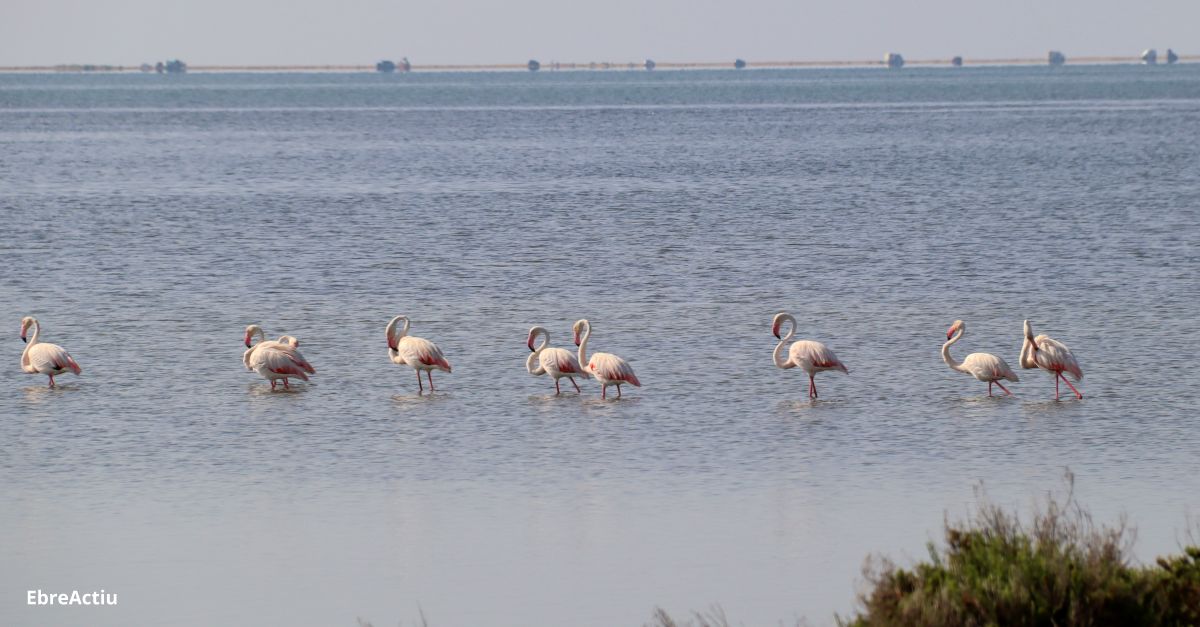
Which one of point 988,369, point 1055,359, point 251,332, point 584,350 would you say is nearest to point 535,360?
point 584,350

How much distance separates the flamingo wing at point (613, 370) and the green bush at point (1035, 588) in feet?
32.2

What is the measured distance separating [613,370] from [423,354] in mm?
2289

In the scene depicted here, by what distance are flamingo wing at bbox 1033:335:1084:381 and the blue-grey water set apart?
1.22ft

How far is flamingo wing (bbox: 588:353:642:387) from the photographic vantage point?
19594mm

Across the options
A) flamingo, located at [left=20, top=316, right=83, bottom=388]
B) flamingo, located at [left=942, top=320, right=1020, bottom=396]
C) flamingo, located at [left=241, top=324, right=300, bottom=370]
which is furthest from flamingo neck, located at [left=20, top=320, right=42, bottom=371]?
flamingo, located at [left=942, top=320, right=1020, bottom=396]

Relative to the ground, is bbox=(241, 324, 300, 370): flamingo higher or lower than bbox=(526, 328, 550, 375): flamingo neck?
higher

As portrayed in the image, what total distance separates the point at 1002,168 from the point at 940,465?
1920 inches

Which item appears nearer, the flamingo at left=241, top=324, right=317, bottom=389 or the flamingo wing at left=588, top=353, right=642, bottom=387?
the flamingo wing at left=588, top=353, right=642, bottom=387

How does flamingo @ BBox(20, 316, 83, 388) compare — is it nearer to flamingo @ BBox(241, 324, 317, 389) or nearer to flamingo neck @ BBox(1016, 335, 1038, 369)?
flamingo @ BBox(241, 324, 317, 389)

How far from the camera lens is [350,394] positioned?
65.9ft

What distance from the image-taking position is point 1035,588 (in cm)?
905

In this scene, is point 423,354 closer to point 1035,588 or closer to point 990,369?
point 990,369

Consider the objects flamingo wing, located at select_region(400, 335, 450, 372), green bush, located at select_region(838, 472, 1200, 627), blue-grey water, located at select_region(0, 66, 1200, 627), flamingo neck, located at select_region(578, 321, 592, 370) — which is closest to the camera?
green bush, located at select_region(838, 472, 1200, 627)

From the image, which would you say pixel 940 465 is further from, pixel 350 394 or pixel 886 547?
pixel 350 394
